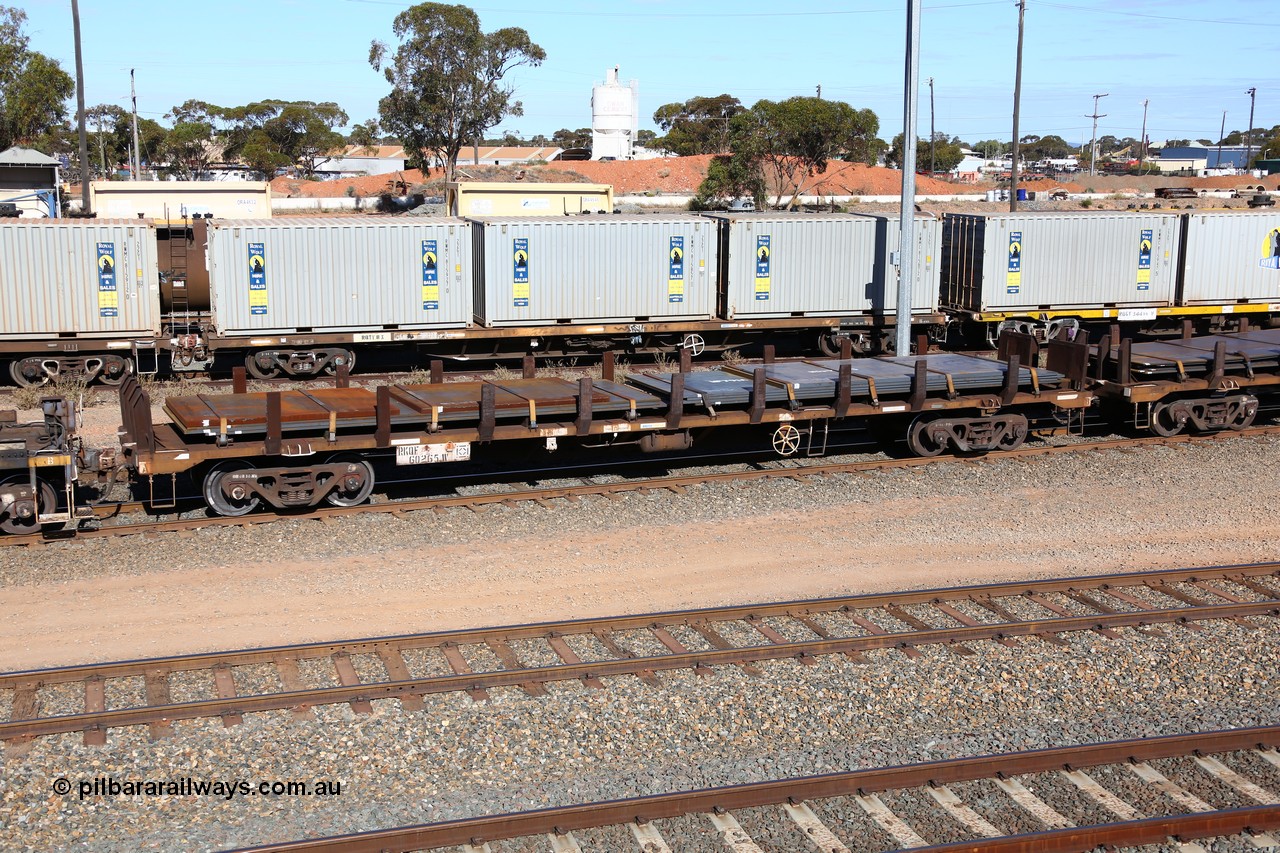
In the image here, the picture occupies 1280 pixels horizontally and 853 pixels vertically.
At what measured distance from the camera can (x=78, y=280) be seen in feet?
70.4

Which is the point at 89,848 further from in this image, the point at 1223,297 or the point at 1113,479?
the point at 1223,297

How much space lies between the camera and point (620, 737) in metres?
8.23

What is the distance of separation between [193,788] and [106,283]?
16477 mm

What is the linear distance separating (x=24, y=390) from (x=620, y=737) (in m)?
15.8

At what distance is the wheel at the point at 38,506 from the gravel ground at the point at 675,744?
500 centimetres

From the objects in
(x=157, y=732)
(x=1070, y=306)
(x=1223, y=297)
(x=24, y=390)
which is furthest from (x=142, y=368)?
(x=1223, y=297)

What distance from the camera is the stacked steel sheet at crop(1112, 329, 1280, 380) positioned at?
17562 millimetres

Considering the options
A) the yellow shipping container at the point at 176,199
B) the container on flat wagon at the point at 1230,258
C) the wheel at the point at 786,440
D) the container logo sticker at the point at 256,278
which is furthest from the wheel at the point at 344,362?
the container on flat wagon at the point at 1230,258

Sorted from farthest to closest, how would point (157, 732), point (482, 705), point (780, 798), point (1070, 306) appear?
1. point (1070, 306)
2. point (482, 705)
3. point (157, 732)
4. point (780, 798)

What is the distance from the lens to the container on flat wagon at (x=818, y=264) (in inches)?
981

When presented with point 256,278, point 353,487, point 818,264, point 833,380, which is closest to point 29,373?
point 256,278

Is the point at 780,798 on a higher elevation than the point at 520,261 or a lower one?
lower

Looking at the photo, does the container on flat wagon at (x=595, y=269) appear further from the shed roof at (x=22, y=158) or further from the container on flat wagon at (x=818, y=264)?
the shed roof at (x=22, y=158)

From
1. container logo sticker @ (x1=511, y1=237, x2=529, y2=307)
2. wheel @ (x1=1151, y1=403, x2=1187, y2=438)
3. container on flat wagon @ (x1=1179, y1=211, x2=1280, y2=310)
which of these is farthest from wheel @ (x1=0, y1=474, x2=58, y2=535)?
container on flat wagon @ (x1=1179, y1=211, x2=1280, y2=310)
